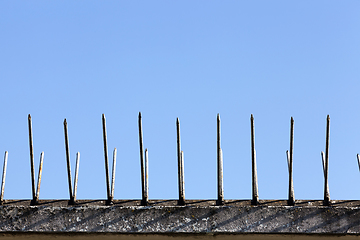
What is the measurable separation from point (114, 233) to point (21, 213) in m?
0.88

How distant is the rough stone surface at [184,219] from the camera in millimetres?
4594

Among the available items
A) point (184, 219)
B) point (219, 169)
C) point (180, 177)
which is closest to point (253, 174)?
point (219, 169)

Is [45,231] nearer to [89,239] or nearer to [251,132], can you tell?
[89,239]

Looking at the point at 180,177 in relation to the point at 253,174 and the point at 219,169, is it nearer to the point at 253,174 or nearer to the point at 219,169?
the point at 219,169

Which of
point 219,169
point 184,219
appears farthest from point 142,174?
point 219,169

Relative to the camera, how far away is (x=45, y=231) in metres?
4.62

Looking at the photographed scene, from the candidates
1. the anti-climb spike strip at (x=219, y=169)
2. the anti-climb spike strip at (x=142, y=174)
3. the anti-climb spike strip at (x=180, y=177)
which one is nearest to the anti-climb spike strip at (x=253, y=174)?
the anti-climb spike strip at (x=219, y=169)

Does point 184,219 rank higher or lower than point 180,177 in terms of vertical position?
lower

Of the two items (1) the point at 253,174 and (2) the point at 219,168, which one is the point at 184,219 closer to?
(2) the point at 219,168

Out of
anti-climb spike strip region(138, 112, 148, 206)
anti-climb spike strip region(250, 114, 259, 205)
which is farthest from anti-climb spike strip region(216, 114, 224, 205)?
anti-climb spike strip region(138, 112, 148, 206)

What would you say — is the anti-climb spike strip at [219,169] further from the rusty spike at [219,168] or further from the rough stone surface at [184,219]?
the rough stone surface at [184,219]

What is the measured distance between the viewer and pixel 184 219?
4.63 m

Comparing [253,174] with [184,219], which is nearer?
[184,219]

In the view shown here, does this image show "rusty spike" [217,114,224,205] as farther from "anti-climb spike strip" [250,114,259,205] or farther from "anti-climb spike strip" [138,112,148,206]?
"anti-climb spike strip" [138,112,148,206]
